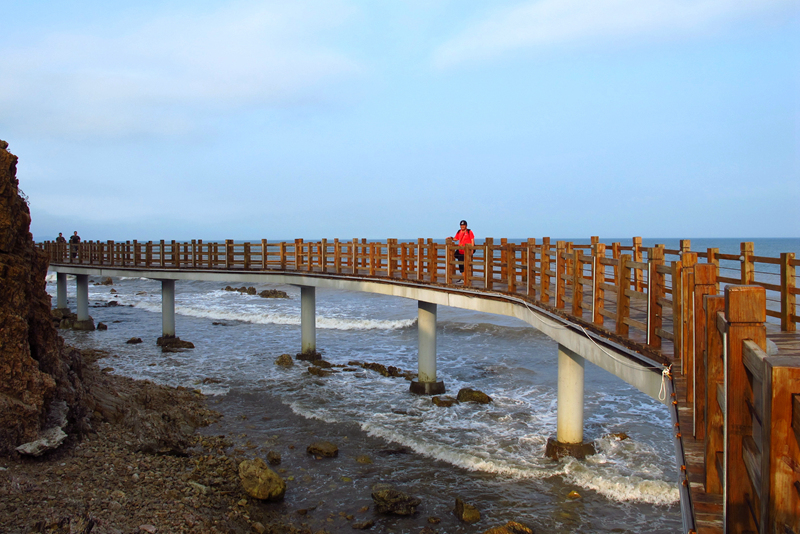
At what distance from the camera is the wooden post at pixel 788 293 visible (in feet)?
25.2

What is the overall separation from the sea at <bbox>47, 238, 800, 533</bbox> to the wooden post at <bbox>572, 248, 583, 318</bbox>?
8.78 ft

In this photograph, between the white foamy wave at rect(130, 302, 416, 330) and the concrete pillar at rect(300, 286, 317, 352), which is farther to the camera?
the white foamy wave at rect(130, 302, 416, 330)

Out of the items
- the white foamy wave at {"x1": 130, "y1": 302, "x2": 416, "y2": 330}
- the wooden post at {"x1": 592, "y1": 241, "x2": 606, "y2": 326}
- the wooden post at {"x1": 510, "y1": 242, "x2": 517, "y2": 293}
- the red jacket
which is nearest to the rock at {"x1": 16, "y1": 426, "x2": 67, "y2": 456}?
the wooden post at {"x1": 592, "y1": 241, "x2": 606, "y2": 326}

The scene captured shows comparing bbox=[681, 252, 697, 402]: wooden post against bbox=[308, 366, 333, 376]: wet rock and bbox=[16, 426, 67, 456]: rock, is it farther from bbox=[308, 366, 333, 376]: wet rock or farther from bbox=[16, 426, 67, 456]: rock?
bbox=[308, 366, 333, 376]: wet rock

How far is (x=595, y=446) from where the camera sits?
12555mm

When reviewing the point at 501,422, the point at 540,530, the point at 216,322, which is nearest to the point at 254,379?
the point at 501,422

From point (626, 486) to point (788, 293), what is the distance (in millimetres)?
4580

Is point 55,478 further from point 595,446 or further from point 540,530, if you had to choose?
point 595,446

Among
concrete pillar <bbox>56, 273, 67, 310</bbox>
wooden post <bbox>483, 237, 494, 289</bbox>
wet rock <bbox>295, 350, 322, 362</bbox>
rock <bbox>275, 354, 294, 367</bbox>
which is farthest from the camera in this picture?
concrete pillar <bbox>56, 273, 67, 310</bbox>

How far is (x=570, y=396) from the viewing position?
37.5 ft

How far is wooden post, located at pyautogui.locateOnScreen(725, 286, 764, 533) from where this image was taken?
7.44ft

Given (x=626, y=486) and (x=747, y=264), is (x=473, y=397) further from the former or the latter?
(x=747, y=264)

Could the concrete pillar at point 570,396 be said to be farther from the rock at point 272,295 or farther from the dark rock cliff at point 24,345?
the rock at point 272,295

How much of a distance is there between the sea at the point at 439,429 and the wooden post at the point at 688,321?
143 inches
